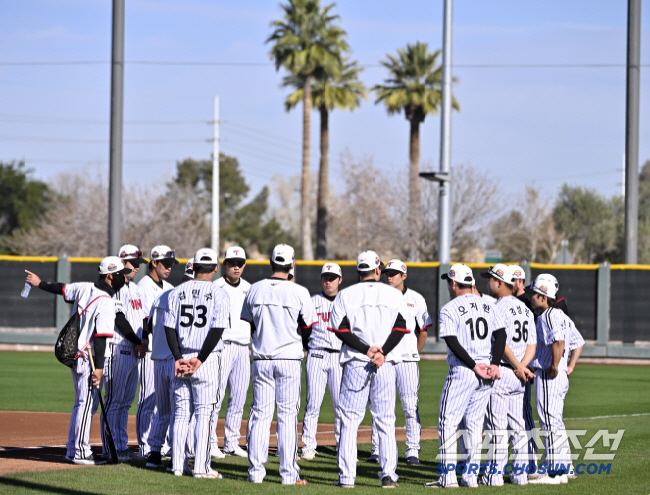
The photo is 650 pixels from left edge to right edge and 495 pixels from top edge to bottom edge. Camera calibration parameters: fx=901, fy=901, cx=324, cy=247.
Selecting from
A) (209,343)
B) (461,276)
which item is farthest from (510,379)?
(209,343)

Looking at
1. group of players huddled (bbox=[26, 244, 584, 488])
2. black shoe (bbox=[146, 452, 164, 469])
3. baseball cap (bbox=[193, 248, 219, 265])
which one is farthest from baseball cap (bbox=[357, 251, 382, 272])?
black shoe (bbox=[146, 452, 164, 469])

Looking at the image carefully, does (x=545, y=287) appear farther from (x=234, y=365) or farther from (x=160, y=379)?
(x=160, y=379)

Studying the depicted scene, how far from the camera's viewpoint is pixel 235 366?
10180mm

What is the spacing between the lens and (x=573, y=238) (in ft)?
203

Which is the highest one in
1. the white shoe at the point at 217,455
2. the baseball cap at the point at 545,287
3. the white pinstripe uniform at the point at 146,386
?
the baseball cap at the point at 545,287

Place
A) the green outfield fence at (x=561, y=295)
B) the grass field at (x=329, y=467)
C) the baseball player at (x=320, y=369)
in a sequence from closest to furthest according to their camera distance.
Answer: the grass field at (x=329, y=467) < the baseball player at (x=320, y=369) < the green outfield fence at (x=561, y=295)

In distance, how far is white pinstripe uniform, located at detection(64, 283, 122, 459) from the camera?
9.11 meters

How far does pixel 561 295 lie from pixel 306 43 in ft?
78.2

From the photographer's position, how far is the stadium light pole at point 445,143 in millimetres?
22328

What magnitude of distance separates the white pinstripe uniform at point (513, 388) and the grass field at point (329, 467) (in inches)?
17.7

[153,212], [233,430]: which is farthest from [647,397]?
[153,212]

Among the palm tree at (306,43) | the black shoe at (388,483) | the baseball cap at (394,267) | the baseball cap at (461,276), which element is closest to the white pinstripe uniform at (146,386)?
the baseball cap at (394,267)

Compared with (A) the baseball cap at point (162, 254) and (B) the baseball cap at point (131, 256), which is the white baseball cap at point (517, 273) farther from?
(B) the baseball cap at point (131, 256)

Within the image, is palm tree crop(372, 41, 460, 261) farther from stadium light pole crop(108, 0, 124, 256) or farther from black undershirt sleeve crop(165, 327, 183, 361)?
black undershirt sleeve crop(165, 327, 183, 361)
